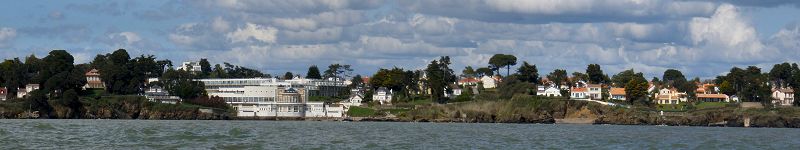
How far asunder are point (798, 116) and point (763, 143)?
216 ft

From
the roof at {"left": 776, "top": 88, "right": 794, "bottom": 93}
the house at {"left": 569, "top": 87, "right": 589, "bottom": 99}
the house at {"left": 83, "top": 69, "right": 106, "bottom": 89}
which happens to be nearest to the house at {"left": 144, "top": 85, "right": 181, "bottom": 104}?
the house at {"left": 83, "top": 69, "right": 106, "bottom": 89}

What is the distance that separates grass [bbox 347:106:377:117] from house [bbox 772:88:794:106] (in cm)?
5474

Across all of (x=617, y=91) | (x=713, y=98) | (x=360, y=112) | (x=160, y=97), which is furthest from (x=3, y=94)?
(x=713, y=98)

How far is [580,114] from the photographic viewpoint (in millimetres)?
152125

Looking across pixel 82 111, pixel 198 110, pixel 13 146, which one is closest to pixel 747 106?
pixel 198 110

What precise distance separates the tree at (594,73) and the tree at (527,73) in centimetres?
1086

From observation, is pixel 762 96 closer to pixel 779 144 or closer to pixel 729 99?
pixel 729 99

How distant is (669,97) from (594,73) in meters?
14.1

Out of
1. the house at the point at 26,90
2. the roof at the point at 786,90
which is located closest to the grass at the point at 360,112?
the house at the point at 26,90

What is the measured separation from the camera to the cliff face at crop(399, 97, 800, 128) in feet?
459

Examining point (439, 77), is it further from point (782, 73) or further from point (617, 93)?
point (782, 73)

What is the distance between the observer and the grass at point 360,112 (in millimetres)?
164250

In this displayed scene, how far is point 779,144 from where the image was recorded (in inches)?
2975

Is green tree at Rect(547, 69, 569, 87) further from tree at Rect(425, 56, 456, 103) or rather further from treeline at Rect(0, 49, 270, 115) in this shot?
treeline at Rect(0, 49, 270, 115)
